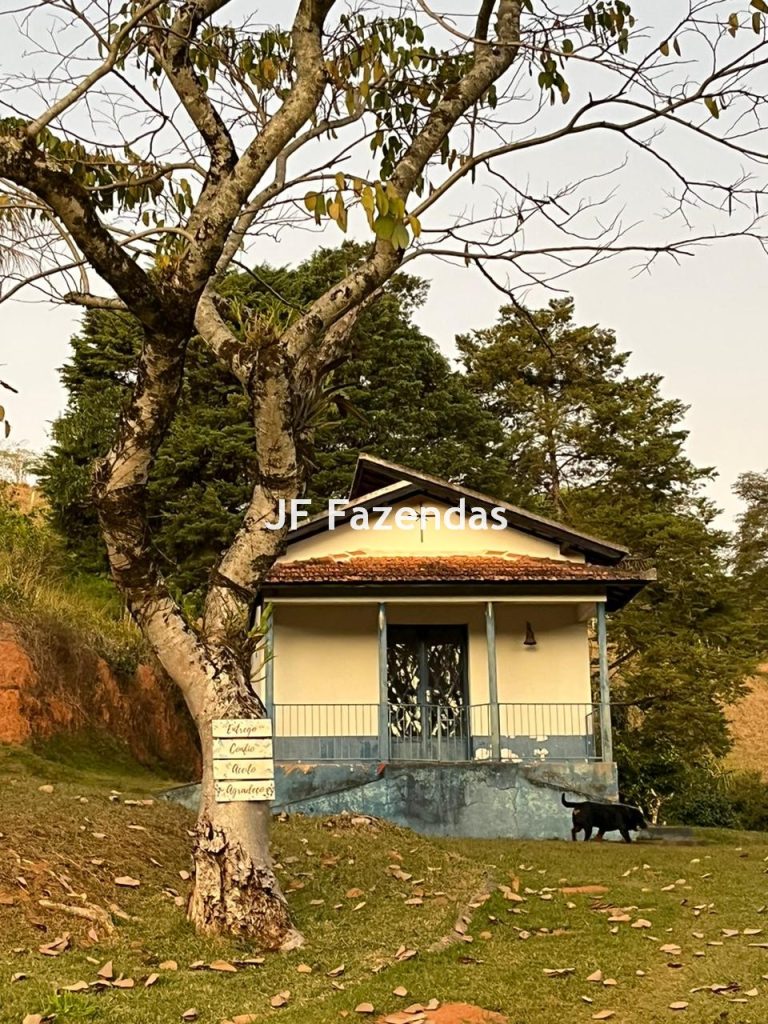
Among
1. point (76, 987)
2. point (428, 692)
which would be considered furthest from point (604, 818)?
point (76, 987)

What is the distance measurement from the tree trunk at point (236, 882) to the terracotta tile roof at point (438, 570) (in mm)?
10144

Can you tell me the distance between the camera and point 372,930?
7523mm

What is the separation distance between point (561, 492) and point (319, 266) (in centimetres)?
918

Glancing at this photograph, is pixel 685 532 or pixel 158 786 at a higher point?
pixel 685 532

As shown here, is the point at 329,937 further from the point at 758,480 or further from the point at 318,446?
the point at 758,480

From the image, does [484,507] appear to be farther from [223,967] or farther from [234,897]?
[223,967]

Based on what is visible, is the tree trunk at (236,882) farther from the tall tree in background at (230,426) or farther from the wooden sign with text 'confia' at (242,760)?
the tall tree in background at (230,426)

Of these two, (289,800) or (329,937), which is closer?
(329,937)

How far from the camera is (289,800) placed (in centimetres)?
1700

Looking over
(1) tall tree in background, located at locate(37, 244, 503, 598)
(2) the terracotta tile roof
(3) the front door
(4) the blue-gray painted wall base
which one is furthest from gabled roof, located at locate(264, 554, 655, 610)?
(1) tall tree in background, located at locate(37, 244, 503, 598)

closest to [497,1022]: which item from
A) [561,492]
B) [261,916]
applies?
[261,916]

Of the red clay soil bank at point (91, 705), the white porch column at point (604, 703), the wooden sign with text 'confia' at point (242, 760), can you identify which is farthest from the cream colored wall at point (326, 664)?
the wooden sign with text 'confia' at point (242, 760)

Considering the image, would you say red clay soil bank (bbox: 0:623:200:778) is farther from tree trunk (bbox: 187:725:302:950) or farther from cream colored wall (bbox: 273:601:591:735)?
tree trunk (bbox: 187:725:302:950)

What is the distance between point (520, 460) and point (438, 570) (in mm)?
15988
